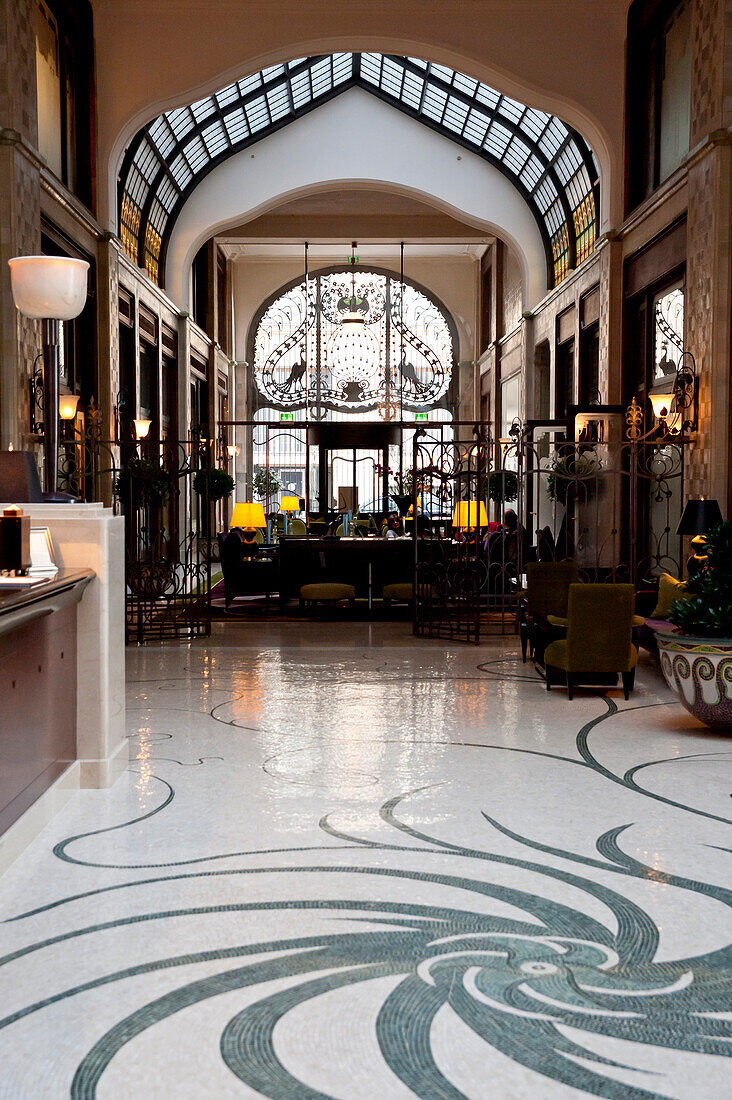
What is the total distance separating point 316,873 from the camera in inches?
135

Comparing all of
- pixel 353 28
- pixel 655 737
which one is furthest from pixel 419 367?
pixel 655 737

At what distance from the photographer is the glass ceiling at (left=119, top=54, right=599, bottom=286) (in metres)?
15.1

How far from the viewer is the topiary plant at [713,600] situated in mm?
5551

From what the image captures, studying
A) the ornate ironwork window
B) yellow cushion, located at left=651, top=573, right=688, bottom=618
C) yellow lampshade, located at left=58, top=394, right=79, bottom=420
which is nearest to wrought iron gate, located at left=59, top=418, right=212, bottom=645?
yellow lampshade, located at left=58, top=394, right=79, bottom=420

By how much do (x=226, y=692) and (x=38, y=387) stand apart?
13.4 ft

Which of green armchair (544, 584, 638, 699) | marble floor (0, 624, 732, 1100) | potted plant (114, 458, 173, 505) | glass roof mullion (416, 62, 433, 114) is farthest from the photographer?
glass roof mullion (416, 62, 433, 114)

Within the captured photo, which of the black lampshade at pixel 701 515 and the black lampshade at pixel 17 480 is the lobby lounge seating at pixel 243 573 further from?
the black lampshade at pixel 17 480

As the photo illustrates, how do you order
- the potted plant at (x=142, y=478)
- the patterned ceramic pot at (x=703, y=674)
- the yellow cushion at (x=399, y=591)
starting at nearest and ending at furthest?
the patterned ceramic pot at (x=703, y=674), the potted plant at (x=142, y=478), the yellow cushion at (x=399, y=591)

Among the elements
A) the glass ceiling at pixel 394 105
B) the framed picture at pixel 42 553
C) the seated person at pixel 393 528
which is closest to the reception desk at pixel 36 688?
the framed picture at pixel 42 553

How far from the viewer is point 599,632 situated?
21.9 feet

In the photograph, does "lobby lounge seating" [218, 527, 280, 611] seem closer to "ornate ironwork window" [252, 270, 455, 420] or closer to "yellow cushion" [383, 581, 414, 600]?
"yellow cushion" [383, 581, 414, 600]

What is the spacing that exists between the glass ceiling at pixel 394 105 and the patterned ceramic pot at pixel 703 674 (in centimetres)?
1023

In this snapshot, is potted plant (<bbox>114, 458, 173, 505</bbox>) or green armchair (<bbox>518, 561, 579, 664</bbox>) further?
potted plant (<bbox>114, 458, 173, 505</bbox>)

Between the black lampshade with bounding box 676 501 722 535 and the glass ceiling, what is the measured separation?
289 inches
